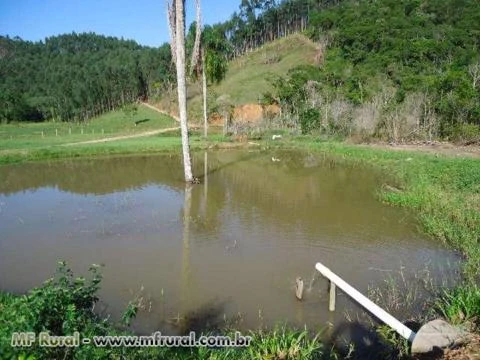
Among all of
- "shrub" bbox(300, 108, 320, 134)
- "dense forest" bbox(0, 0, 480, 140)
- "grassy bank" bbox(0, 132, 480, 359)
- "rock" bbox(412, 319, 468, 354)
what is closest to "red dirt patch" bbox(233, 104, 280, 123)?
"dense forest" bbox(0, 0, 480, 140)

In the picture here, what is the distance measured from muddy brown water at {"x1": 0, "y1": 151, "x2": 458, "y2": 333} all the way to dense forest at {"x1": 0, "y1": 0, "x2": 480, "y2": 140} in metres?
14.7

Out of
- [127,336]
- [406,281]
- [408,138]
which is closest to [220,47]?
[408,138]

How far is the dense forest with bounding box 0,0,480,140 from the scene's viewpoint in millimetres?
33219

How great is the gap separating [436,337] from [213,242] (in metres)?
7.10

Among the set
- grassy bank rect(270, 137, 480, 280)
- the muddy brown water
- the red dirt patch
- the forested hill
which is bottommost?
the muddy brown water

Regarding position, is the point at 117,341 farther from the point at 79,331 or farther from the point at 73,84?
the point at 73,84

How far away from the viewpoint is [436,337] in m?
5.55

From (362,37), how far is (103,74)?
58.0 metres

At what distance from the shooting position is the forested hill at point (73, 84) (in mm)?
84250

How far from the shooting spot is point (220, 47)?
40156 millimetres

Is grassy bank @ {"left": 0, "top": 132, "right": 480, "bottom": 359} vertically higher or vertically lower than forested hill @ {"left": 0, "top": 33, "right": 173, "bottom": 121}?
lower

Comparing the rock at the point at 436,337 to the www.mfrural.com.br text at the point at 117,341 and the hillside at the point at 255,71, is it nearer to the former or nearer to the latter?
the www.mfrural.com.br text at the point at 117,341

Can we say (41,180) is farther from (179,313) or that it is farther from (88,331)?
(88,331)

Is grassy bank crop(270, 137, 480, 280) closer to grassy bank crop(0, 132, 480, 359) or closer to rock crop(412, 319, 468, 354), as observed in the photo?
grassy bank crop(0, 132, 480, 359)
